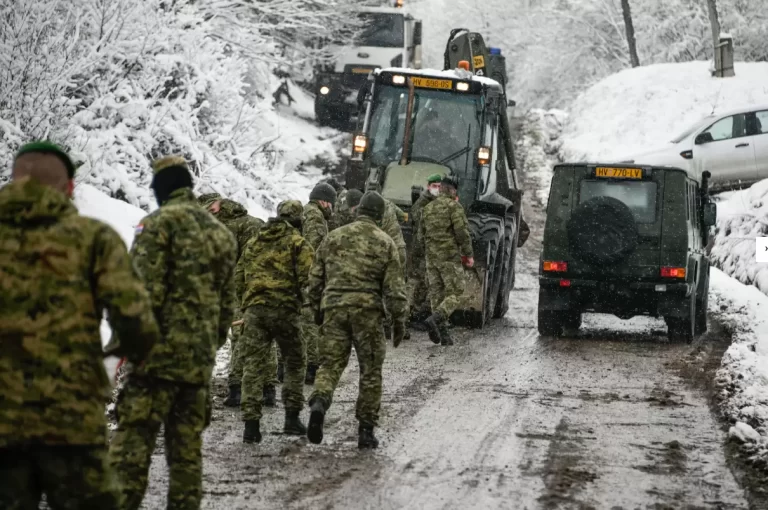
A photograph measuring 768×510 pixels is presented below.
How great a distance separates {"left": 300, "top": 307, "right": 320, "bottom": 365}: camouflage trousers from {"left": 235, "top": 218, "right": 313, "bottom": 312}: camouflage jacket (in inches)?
80.6

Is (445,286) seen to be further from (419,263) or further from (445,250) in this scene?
(419,263)

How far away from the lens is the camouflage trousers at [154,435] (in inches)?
223

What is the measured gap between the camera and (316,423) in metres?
7.98

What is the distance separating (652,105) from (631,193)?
2269cm

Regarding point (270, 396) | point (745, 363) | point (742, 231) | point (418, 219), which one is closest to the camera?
point (270, 396)

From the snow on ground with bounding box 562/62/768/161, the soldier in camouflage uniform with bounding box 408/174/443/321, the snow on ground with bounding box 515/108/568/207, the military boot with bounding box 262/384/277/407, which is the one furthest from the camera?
the snow on ground with bounding box 562/62/768/161

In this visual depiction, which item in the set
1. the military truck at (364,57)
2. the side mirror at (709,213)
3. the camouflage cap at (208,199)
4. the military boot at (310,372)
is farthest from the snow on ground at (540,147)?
the camouflage cap at (208,199)

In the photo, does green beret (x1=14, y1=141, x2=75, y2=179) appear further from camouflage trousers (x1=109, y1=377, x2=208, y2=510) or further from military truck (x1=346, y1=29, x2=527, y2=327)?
Result: military truck (x1=346, y1=29, x2=527, y2=327)

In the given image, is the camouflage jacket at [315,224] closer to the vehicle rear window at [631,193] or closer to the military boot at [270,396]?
the military boot at [270,396]

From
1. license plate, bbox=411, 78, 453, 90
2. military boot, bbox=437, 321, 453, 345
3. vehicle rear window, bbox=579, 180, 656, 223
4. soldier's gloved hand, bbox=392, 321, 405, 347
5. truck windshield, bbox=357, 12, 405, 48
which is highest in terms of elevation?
truck windshield, bbox=357, 12, 405, 48

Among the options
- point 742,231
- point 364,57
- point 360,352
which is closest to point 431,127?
point 360,352

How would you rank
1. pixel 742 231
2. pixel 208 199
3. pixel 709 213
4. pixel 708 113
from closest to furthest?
pixel 208 199 < pixel 709 213 < pixel 742 231 < pixel 708 113

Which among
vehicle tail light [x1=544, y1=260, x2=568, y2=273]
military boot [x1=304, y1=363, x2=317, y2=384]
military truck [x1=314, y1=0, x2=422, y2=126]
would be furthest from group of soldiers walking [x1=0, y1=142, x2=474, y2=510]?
military truck [x1=314, y1=0, x2=422, y2=126]

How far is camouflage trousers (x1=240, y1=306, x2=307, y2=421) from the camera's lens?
326 inches
